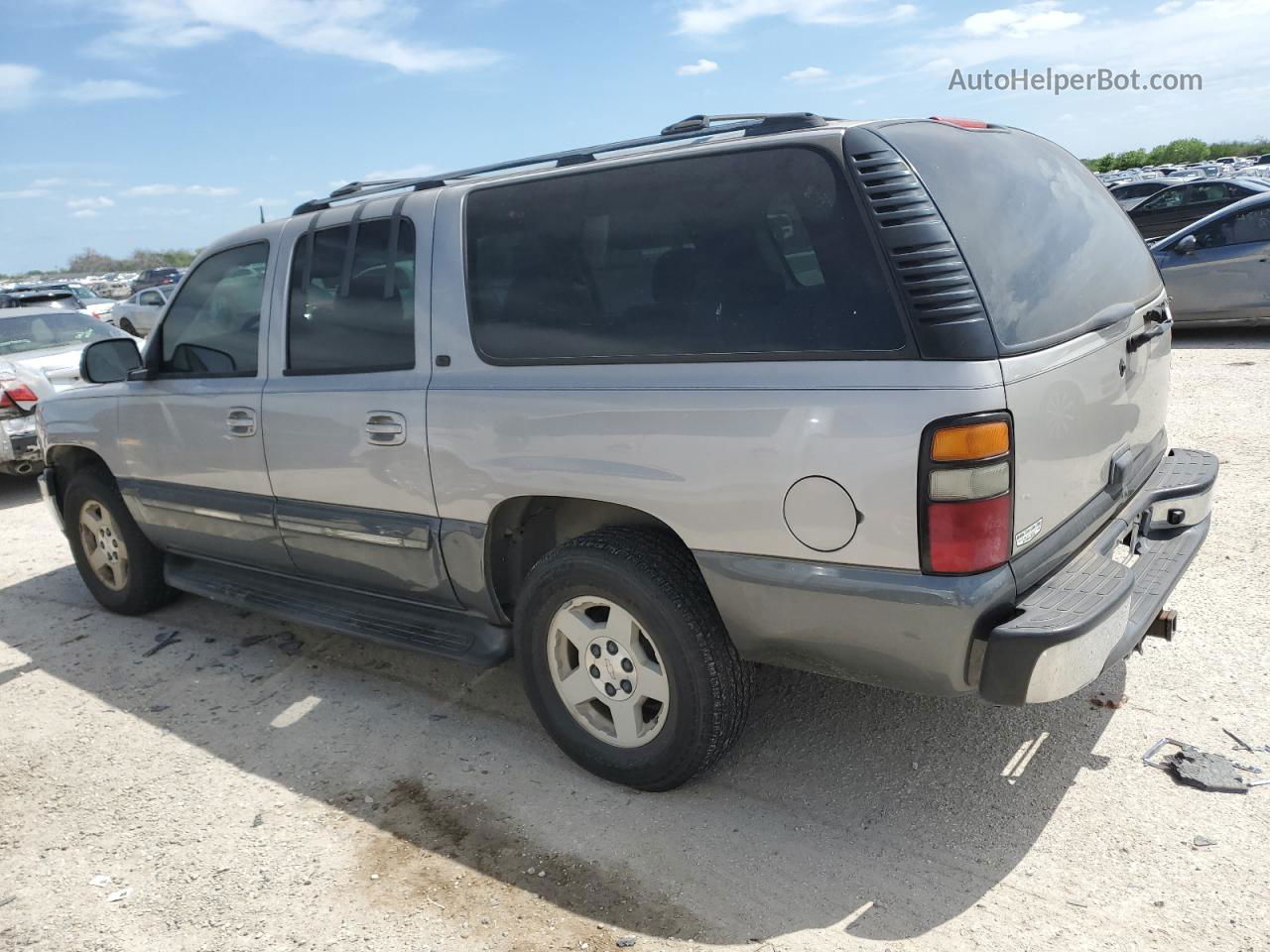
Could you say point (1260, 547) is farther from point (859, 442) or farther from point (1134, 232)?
point (859, 442)

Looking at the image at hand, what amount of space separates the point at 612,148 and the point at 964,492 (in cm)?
178

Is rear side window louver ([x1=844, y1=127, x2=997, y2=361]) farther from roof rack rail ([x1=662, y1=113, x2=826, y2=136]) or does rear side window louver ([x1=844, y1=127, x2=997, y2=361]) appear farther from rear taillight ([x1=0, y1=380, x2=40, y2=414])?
rear taillight ([x1=0, y1=380, x2=40, y2=414])

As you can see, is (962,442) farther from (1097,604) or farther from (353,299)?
(353,299)

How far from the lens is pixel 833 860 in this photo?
2863 mm

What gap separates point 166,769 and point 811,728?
2.43 meters

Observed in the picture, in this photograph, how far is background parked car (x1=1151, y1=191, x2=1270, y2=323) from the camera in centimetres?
1009

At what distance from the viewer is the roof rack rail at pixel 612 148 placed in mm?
2936

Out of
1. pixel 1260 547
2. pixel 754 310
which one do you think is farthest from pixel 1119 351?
pixel 1260 547

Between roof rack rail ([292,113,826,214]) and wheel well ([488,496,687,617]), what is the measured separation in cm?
118

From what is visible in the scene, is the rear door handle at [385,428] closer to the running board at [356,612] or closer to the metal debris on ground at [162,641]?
the running board at [356,612]

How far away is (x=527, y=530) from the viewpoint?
3.56m

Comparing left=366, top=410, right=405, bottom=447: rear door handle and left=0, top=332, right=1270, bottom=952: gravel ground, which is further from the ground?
left=366, top=410, right=405, bottom=447: rear door handle

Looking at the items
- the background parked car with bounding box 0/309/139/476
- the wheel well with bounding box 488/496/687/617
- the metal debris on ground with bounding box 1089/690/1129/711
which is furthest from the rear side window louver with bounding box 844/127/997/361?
the background parked car with bounding box 0/309/139/476

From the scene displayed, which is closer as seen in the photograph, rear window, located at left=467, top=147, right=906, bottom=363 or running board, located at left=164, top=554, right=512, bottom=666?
rear window, located at left=467, top=147, right=906, bottom=363
